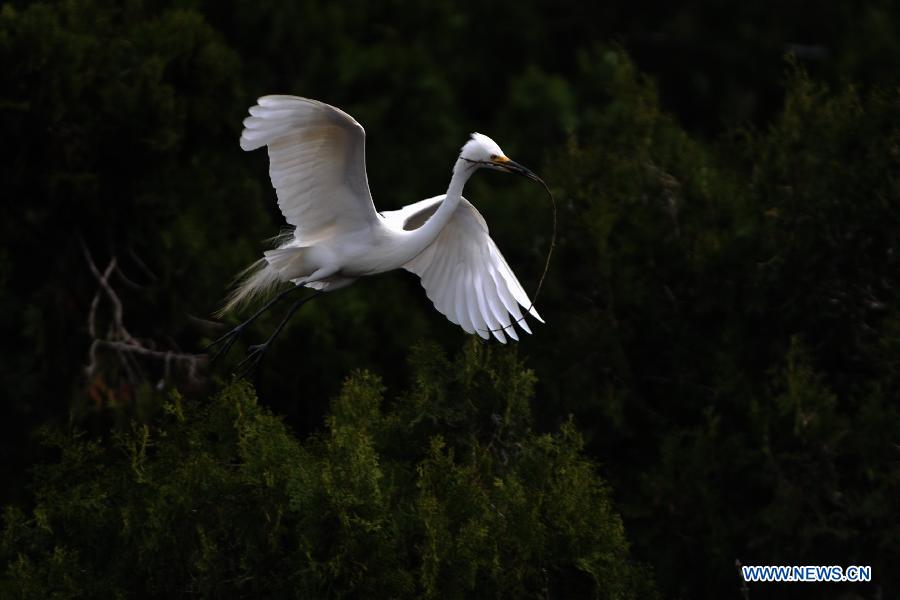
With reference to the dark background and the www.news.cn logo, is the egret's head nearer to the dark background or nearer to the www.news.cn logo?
the dark background

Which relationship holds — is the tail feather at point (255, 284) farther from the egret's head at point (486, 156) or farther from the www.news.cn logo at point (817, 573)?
the www.news.cn logo at point (817, 573)

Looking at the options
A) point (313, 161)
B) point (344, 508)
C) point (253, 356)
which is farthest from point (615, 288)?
point (344, 508)

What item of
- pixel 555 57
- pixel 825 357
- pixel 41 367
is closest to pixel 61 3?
pixel 41 367

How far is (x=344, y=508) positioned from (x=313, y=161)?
1.99 meters

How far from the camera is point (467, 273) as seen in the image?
29.3 ft

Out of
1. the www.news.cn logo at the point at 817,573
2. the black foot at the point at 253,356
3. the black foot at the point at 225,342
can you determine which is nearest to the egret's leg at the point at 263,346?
the black foot at the point at 253,356

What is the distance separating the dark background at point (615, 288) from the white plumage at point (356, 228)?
1411 millimetres

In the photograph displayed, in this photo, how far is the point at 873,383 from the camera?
9242 millimetres

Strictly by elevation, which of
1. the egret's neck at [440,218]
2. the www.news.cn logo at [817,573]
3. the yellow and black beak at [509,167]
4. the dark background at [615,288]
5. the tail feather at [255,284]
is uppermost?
the yellow and black beak at [509,167]

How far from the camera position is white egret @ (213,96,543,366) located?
7879mm

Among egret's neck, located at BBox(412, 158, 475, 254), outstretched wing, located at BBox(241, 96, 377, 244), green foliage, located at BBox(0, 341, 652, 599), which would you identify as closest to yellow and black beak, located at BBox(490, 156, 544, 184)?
egret's neck, located at BBox(412, 158, 475, 254)

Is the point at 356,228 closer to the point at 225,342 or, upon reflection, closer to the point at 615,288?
the point at 225,342

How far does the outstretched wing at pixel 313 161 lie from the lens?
7734mm

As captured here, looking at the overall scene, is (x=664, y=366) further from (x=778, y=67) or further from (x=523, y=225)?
(x=778, y=67)
